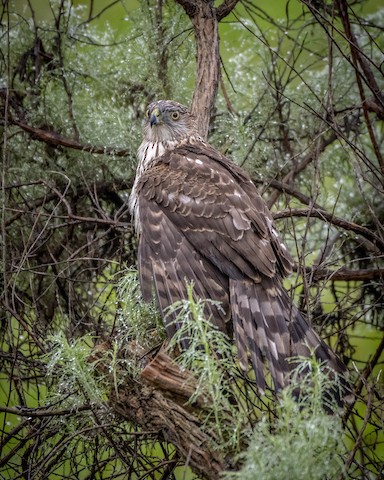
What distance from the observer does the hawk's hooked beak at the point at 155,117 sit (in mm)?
3721

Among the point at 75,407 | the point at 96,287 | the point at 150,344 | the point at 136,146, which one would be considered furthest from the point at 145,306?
the point at 136,146

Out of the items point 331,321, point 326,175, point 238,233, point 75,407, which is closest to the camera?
point 75,407

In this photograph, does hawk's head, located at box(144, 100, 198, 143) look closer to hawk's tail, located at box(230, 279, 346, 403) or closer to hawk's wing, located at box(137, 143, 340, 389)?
hawk's wing, located at box(137, 143, 340, 389)

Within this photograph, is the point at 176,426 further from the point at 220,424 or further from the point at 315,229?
the point at 315,229

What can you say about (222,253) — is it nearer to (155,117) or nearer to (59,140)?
(155,117)

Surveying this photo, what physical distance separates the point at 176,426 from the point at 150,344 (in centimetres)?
53

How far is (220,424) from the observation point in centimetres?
221

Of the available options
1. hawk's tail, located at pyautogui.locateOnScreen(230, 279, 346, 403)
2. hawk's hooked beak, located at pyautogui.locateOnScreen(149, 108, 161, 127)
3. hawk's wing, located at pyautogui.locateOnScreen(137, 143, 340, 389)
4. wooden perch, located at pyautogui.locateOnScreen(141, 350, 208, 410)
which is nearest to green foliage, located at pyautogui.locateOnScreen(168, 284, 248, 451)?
wooden perch, located at pyautogui.locateOnScreen(141, 350, 208, 410)

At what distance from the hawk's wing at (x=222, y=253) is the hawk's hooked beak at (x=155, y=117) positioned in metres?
0.26

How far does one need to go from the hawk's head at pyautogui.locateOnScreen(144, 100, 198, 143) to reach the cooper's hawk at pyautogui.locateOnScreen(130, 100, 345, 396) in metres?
0.18

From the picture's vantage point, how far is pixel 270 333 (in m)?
2.83

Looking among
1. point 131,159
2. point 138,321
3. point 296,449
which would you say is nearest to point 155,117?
point 131,159

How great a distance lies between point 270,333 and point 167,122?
1349 millimetres

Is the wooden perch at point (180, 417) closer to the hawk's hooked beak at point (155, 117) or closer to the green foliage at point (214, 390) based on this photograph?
the green foliage at point (214, 390)
